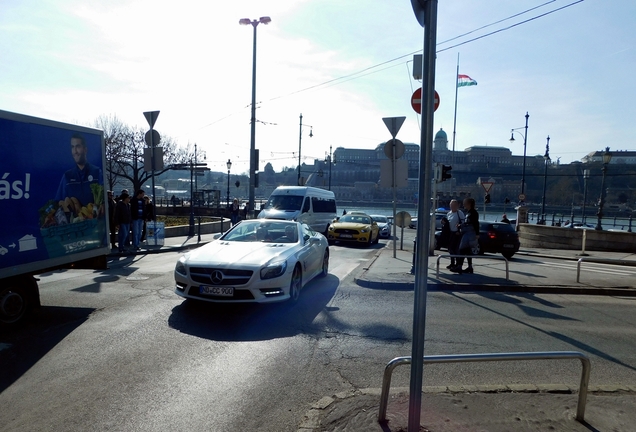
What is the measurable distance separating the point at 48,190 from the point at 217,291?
9.28ft

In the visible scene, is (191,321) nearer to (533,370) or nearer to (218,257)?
(218,257)

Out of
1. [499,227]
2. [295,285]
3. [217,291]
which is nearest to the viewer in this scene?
[217,291]

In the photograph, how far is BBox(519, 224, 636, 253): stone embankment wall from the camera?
70.9 feet

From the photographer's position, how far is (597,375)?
16.4 feet

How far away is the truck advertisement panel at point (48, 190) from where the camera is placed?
6021 mm

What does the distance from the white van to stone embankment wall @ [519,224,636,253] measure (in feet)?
39.8

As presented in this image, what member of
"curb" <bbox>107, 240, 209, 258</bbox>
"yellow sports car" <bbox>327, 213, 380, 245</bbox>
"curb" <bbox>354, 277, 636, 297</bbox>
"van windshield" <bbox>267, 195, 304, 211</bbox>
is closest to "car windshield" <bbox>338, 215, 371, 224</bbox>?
"yellow sports car" <bbox>327, 213, 380, 245</bbox>

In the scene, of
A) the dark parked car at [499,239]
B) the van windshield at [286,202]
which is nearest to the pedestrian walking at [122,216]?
the van windshield at [286,202]

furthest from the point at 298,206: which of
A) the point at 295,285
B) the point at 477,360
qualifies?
the point at 477,360

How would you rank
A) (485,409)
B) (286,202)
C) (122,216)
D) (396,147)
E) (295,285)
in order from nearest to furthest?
(485,409) → (295,285) → (396,147) → (122,216) → (286,202)

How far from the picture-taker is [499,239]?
17.7m

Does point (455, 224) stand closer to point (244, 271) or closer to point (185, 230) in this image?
point (244, 271)

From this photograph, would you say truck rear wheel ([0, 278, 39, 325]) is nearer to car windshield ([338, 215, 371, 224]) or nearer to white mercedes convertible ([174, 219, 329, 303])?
white mercedes convertible ([174, 219, 329, 303])

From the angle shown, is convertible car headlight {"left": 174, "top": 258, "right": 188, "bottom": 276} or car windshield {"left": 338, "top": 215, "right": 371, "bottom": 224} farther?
car windshield {"left": 338, "top": 215, "right": 371, "bottom": 224}
